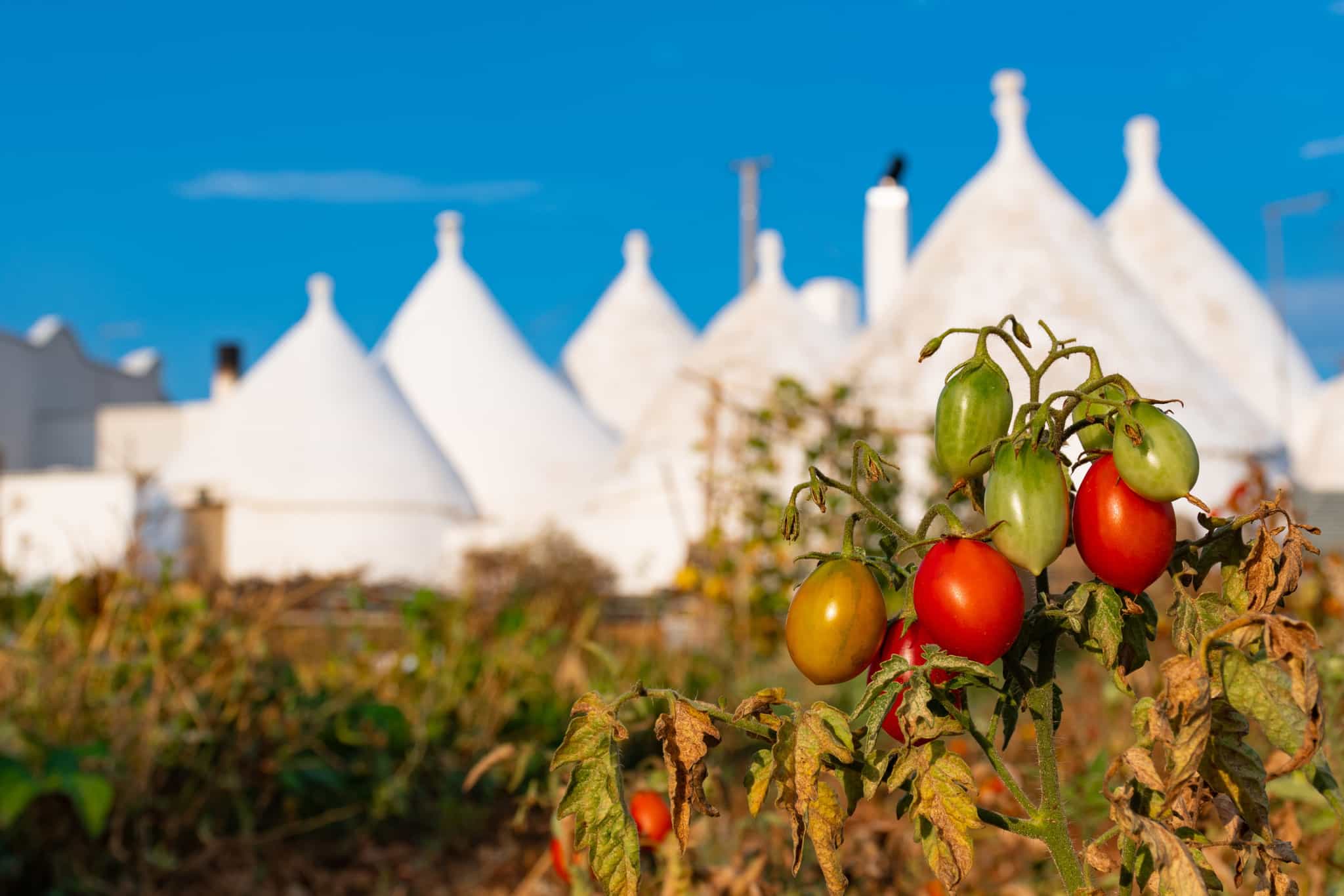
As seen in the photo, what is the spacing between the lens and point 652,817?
116 centimetres

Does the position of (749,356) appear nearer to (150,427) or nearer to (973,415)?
(150,427)

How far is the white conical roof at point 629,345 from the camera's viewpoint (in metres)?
24.6

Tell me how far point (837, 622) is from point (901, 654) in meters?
0.04

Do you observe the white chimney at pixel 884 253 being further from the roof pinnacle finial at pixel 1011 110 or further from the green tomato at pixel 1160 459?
the green tomato at pixel 1160 459

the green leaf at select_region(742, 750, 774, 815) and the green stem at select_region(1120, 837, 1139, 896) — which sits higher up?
the green leaf at select_region(742, 750, 774, 815)

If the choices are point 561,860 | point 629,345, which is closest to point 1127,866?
point 561,860

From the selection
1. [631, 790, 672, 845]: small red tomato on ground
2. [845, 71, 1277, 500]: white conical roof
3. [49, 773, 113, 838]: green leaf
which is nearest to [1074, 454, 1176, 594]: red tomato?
[631, 790, 672, 845]: small red tomato on ground

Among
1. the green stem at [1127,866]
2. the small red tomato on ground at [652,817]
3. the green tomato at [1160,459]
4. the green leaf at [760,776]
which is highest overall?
the green tomato at [1160,459]

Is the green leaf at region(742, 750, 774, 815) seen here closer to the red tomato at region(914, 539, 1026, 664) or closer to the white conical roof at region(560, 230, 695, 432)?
the red tomato at region(914, 539, 1026, 664)

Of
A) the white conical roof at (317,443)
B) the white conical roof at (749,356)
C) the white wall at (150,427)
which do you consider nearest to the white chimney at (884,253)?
the white conical roof at (749,356)

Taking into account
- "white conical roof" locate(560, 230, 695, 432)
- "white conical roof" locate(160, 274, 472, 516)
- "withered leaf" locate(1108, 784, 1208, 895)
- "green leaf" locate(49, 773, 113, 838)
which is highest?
"white conical roof" locate(560, 230, 695, 432)

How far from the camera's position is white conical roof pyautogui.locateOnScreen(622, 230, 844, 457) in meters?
15.3

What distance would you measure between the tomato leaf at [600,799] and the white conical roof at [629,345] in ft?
77.0

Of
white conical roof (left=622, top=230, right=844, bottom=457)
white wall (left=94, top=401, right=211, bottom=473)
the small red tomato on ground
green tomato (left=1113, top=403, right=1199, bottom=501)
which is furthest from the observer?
white wall (left=94, top=401, right=211, bottom=473)
